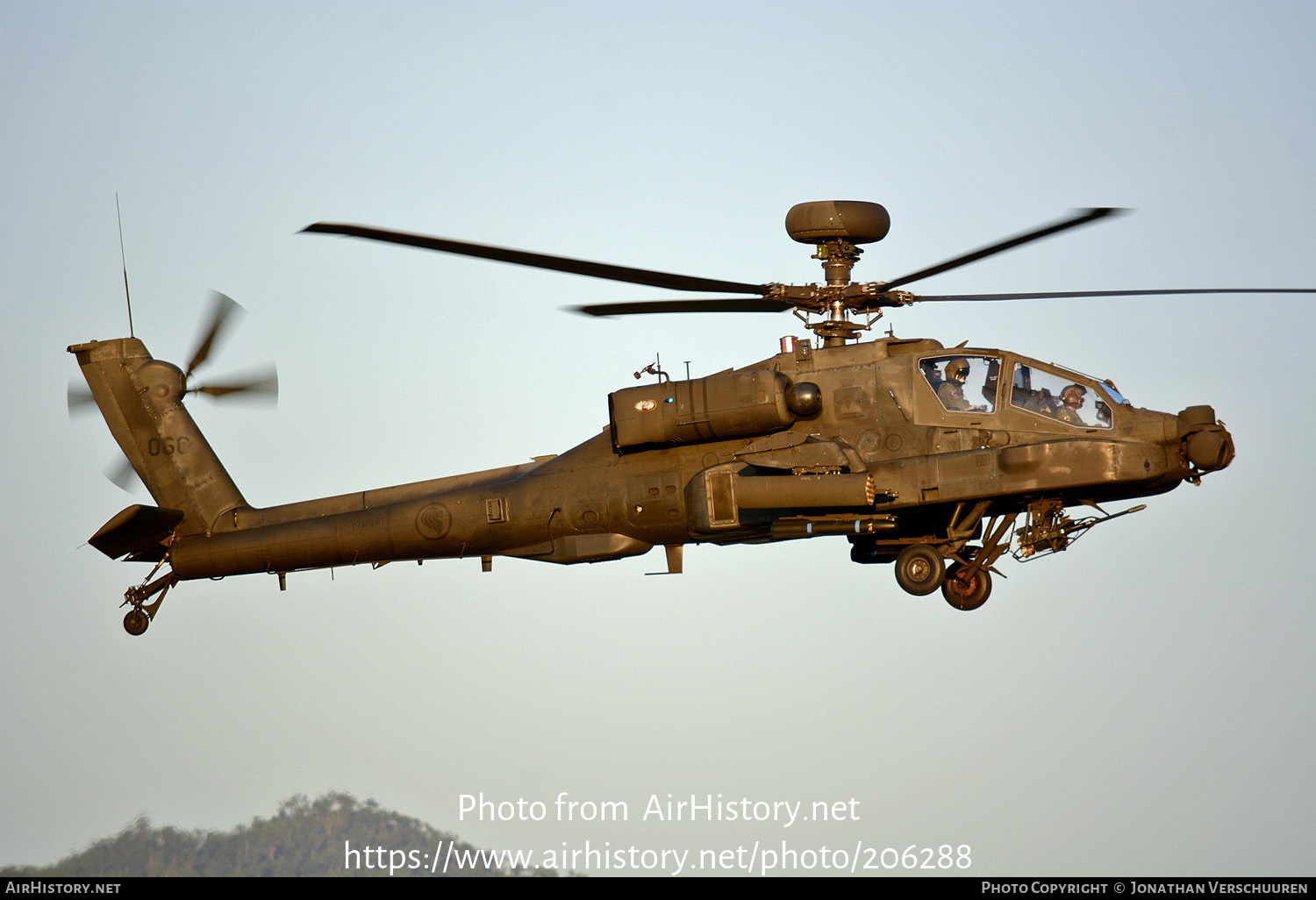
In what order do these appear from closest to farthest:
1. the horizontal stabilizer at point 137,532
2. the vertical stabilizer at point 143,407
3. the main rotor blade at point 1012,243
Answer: the main rotor blade at point 1012,243, the horizontal stabilizer at point 137,532, the vertical stabilizer at point 143,407

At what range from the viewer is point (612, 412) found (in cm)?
2062

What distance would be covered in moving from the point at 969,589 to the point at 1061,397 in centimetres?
247

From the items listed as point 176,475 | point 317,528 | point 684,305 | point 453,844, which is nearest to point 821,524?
point 684,305

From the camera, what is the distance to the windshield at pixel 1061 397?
1926 cm

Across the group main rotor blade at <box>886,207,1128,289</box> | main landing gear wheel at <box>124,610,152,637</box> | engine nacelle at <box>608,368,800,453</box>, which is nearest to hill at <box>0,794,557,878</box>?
main landing gear wheel at <box>124,610,152,637</box>

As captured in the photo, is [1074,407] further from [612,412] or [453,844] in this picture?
[453,844]

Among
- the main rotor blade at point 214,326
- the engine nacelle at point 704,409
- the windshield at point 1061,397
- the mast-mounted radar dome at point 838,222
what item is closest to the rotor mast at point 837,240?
the mast-mounted radar dome at point 838,222

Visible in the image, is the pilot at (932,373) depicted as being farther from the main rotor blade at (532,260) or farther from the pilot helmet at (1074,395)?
the main rotor blade at (532,260)

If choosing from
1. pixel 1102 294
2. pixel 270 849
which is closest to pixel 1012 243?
pixel 1102 294

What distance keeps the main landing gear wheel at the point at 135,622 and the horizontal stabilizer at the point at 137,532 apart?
2.46 feet

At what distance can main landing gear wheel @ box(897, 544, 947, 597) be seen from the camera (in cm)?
1978

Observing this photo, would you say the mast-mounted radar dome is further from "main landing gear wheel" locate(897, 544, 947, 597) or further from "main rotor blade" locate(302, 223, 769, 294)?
"main landing gear wheel" locate(897, 544, 947, 597)

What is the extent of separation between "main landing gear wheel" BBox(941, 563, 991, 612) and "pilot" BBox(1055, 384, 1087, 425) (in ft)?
6.64

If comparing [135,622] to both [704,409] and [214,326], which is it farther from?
[704,409]
